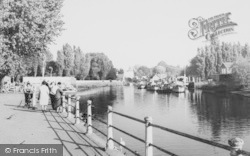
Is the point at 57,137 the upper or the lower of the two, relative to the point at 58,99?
lower

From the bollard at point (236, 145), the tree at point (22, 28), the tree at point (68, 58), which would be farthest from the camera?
the tree at point (68, 58)

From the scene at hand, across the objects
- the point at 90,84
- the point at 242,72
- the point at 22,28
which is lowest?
the point at 90,84

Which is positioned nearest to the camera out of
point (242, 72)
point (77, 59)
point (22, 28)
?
point (22, 28)

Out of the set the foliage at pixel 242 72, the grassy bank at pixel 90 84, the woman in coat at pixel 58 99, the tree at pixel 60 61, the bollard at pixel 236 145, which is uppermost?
the tree at pixel 60 61

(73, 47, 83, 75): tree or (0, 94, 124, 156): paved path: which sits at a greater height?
(73, 47, 83, 75): tree

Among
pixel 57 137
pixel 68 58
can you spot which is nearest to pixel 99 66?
pixel 68 58

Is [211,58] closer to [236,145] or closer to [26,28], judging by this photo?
[26,28]

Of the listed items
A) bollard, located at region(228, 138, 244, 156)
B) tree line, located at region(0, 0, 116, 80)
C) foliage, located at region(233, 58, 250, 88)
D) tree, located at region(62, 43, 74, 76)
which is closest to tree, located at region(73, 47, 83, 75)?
tree, located at region(62, 43, 74, 76)

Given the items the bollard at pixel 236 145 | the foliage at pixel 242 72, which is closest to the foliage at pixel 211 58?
the foliage at pixel 242 72

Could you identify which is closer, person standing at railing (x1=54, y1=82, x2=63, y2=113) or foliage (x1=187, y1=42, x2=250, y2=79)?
person standing at railing (x1=54, y1=82, x2=63, y2=113)

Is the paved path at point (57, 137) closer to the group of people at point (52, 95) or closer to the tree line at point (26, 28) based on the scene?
the group of people at point (52, 95)

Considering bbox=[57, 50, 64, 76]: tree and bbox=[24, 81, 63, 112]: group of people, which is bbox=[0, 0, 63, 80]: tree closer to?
bbox=[24, 81, 63, 112]: group of people

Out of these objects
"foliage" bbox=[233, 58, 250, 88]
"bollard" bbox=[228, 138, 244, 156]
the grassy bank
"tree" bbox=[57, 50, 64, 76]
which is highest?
"tree" bbox=[57, 50, 64, 76]

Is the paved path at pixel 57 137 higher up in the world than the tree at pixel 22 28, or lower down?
lower down
